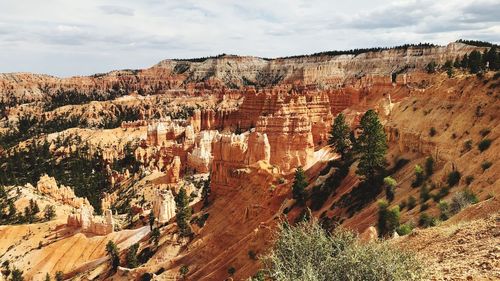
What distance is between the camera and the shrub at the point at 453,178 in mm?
29141

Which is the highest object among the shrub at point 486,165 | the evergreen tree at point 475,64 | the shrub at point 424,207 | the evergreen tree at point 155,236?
the evergreen tree at point 475,64

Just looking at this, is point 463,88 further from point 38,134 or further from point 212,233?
point 38,134

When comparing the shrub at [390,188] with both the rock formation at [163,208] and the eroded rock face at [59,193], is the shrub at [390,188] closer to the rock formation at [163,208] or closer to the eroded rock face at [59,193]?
the rock formation at [163,208]

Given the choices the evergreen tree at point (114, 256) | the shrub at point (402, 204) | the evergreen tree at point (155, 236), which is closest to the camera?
the shrub at point (402, 204)

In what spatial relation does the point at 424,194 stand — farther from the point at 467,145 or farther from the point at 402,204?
the point at 467,145

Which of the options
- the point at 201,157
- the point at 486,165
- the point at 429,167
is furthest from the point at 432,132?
the point at 201,157

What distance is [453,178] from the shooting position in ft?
96.7

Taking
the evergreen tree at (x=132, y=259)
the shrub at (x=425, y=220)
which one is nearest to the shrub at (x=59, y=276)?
the evergreen tree at (x=132, y=259)

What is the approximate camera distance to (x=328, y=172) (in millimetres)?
47000

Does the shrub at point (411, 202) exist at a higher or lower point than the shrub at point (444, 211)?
lower

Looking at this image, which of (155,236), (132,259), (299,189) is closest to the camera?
(299,189)

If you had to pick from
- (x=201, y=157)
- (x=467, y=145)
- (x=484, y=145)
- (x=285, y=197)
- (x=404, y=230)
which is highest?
(x=484, y=145)

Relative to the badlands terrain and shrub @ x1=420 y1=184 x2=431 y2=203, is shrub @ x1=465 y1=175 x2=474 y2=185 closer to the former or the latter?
the badlands terrain

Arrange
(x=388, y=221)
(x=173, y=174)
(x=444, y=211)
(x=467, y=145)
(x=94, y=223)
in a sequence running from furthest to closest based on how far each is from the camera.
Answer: (x=173, y=174) → (x=94, y=223) → (x=467, y=145) → (x=388, y=221) → (x=444, y=211)
